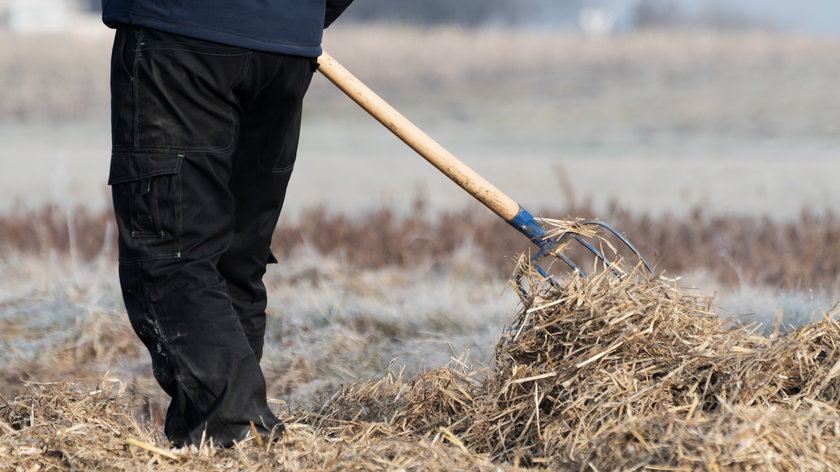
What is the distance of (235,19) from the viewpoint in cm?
261

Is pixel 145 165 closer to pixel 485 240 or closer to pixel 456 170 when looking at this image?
pixel 456 170

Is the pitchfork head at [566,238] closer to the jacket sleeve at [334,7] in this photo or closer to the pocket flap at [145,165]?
the jacket sleeve at [334,7]

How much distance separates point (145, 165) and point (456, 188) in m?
11.2

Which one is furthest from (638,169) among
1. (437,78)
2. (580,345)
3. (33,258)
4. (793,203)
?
(437,78)

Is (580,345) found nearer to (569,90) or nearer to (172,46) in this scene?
(172,46)

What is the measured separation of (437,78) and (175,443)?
34232 mm

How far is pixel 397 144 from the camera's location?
24797 millimetres

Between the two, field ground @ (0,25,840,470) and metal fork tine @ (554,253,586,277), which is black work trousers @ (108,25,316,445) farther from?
metal fork tine @ (554,253,586,277)

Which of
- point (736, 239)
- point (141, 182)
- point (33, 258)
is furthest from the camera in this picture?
point (736, 239)

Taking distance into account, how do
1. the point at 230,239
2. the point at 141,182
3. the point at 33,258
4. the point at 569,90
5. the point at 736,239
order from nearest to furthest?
the point at 141,182 < the point at 230,239 < the point at 33,258 < the point at 736,239 < the point at 569,90

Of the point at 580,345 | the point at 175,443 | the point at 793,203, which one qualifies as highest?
the point at 580,345

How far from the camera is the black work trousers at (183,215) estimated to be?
2.58 metres

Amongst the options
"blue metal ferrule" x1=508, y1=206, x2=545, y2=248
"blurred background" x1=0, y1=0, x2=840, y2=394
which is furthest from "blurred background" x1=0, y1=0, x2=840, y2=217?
"blue metal ferrule" x1=508, y1=206, x2=545, y2=248

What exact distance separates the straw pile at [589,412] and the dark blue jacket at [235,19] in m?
0.98
